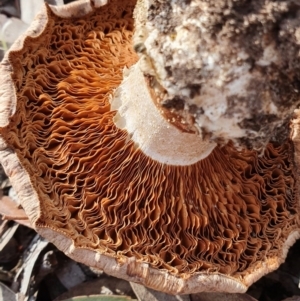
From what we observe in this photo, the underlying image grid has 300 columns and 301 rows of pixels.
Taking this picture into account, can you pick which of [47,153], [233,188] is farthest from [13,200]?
[233,188]

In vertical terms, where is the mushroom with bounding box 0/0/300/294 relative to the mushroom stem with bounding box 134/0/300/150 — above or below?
below

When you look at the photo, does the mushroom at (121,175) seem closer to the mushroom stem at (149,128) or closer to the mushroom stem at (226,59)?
the mushroom stem at (149,128)

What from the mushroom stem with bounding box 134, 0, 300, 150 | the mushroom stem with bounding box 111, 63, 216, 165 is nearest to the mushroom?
the mushroom stem with bounding box 111, 63, 216, 165

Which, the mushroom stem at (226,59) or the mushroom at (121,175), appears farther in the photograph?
the mushroom at (121,175)

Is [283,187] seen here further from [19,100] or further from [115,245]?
[19,100]

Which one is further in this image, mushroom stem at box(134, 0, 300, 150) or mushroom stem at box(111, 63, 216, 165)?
mushroom stem at box(111, 63, 216, 165)

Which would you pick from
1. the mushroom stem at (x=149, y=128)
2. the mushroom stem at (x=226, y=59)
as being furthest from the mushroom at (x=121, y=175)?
the mushroom stem at (x=226, y=59)

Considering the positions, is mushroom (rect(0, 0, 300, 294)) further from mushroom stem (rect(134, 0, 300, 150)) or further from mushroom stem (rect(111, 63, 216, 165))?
mushroom stem (rect(134, 0, 300, 150))

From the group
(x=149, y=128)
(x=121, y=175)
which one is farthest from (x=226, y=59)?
(x=121, y=175)
